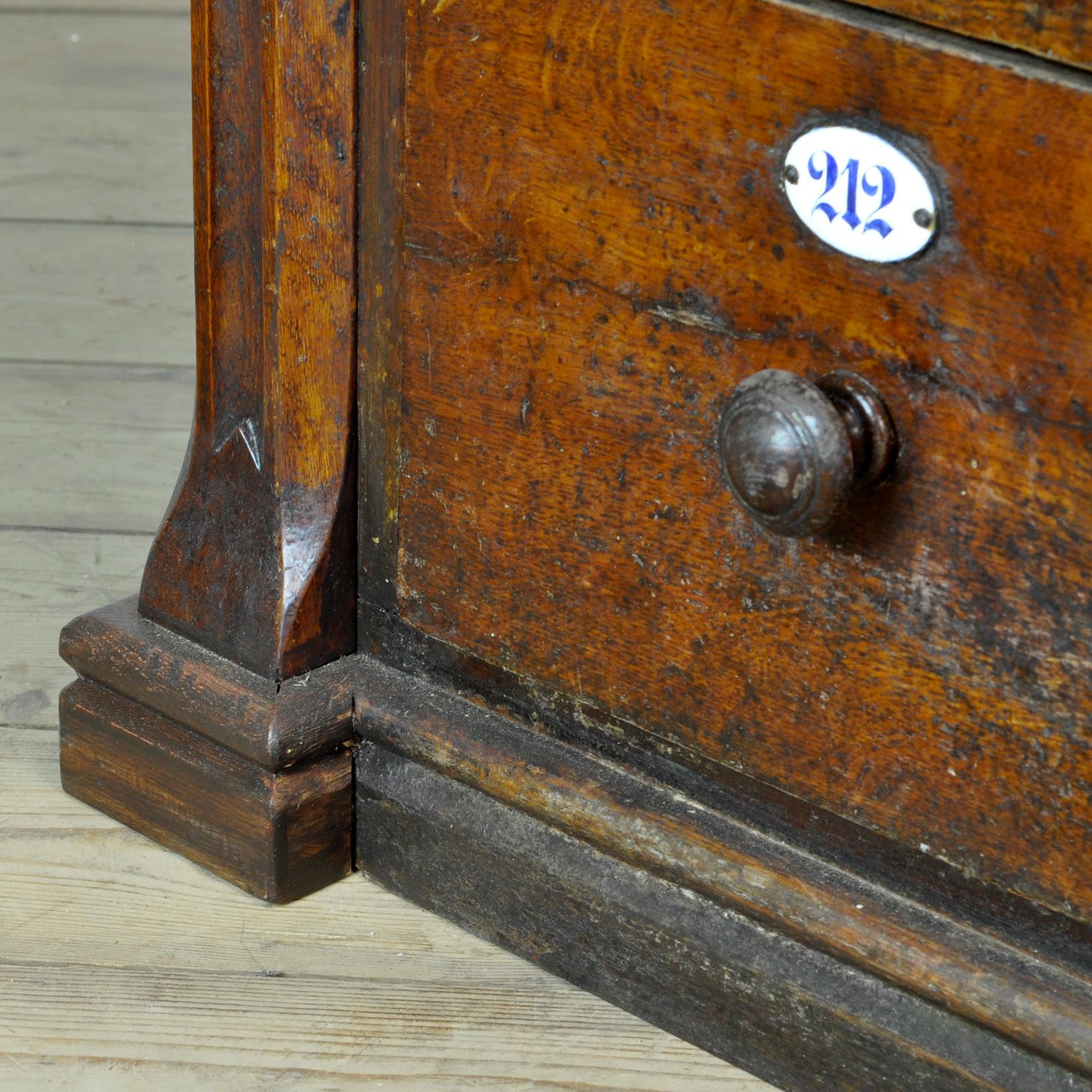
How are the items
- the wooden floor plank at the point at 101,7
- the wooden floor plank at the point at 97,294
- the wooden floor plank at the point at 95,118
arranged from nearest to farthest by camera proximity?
the wooden floor plank at the point at 97,294
the wooden floor plank at the point at 95,118
the wooden floor plank at the point at 101,7

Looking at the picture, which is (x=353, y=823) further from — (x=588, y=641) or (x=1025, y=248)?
(x=1025, y=248)

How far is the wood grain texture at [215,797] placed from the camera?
1.13 meters

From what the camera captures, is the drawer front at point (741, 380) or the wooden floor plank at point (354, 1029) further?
the wooden floor plank at point (354, 1029)

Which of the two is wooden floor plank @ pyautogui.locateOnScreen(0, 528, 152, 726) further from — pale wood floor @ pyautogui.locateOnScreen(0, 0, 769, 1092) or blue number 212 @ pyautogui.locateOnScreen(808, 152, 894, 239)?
blue number 212 @ pyautogui.locateOnScreen(808, 152, 894, 239)

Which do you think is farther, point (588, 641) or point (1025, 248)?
point (588, 641)

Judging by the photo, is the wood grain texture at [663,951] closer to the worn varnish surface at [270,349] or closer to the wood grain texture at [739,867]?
the wood grain texture at [739,867]

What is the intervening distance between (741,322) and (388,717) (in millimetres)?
345

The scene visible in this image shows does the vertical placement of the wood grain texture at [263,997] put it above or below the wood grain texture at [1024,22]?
below

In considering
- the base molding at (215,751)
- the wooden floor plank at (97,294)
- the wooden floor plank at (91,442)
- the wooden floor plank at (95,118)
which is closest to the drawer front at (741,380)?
the base molding at (215,751)

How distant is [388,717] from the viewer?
3.69 ft

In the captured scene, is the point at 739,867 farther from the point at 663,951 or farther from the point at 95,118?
the point at 95,118

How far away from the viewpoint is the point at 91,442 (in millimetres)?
1748

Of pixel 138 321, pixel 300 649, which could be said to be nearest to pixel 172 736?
pixel 300 649

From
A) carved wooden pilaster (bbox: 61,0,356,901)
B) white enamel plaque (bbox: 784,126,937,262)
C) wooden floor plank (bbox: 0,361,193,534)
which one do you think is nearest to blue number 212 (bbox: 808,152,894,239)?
white enamel plaque (bbox: 784,126,937,262)
